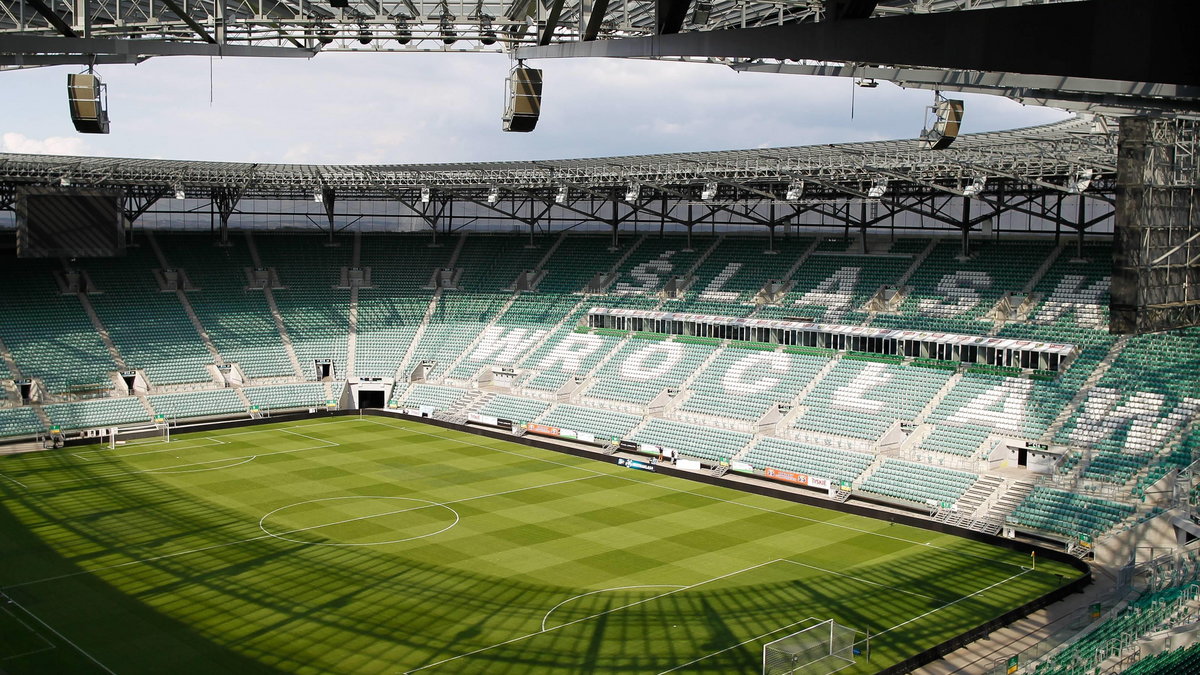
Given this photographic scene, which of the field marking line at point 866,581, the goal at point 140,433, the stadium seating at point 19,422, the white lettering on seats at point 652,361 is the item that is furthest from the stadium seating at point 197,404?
the field marking line at point 866,581

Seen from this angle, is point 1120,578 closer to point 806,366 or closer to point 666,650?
point 666,650

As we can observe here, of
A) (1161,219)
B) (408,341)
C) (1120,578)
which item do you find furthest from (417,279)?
(1161,219)

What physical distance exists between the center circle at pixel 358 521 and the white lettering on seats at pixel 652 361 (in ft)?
51.9

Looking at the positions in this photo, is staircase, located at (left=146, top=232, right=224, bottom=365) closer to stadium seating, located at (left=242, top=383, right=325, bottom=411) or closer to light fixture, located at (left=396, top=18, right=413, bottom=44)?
stadium seating, located at (left=242, top=383, right=325, bottom=411)

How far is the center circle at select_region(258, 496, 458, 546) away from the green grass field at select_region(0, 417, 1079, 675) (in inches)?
5.1

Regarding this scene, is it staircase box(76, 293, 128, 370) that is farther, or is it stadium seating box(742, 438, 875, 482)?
staircase box(76, 293, 128, 370)

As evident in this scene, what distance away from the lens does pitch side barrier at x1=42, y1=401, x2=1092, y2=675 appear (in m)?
24.2

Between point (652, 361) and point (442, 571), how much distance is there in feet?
76.6

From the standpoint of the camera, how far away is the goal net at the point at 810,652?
2259 centimetres

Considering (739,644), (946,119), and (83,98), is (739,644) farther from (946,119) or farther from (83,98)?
(83,98)

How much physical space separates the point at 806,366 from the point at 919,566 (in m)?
16.7

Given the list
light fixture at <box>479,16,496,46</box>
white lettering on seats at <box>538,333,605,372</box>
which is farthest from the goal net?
white lettering on seats at <box>538,333,605,372</box>

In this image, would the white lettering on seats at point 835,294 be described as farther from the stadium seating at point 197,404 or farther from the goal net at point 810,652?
the stadium seating at point 197,404

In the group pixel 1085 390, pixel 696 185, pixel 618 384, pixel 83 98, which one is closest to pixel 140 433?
pixel 618 384
